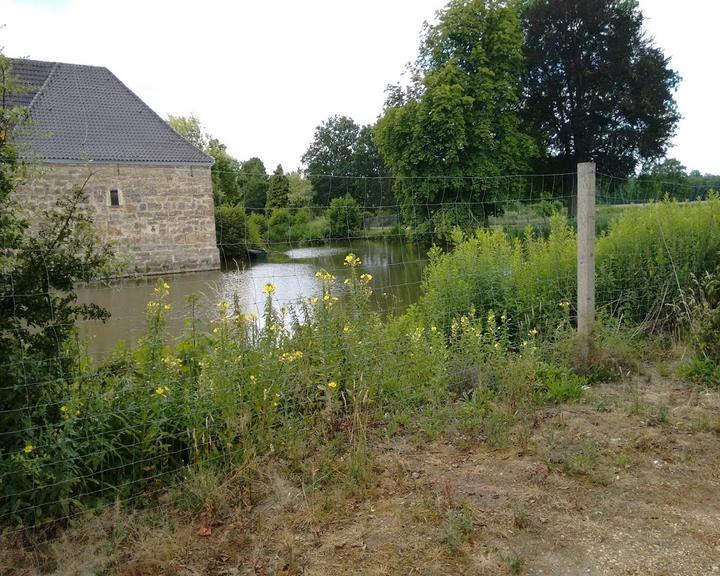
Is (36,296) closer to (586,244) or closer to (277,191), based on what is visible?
(277,191)

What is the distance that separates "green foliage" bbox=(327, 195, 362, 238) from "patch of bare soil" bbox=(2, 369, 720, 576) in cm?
198

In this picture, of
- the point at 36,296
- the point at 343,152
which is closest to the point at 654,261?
the point at 36,296

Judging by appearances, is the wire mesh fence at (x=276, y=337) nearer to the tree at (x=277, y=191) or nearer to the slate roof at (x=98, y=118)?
the tree at (x=277, y=191)

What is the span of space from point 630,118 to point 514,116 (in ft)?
16.5

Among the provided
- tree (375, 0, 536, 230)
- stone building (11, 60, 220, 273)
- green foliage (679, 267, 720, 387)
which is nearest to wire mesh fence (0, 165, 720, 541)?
green foliage (679, 267, 720, 387)

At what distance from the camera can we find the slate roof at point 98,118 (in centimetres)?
1827

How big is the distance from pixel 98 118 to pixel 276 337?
18.6m

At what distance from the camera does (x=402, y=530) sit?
2.68 meters

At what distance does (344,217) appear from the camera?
16.4 feet

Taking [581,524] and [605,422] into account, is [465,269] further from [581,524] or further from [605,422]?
[581,524]

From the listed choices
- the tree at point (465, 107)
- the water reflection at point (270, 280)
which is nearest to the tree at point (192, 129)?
the tree at point (465, 107)

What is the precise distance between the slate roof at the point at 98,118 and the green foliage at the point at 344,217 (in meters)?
15.0

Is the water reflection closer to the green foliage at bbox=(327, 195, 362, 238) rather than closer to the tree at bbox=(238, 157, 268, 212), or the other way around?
the green foliage at bbox=(327, 195, 362, 238)

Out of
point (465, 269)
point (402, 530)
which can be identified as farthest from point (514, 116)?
point (402, 530)
